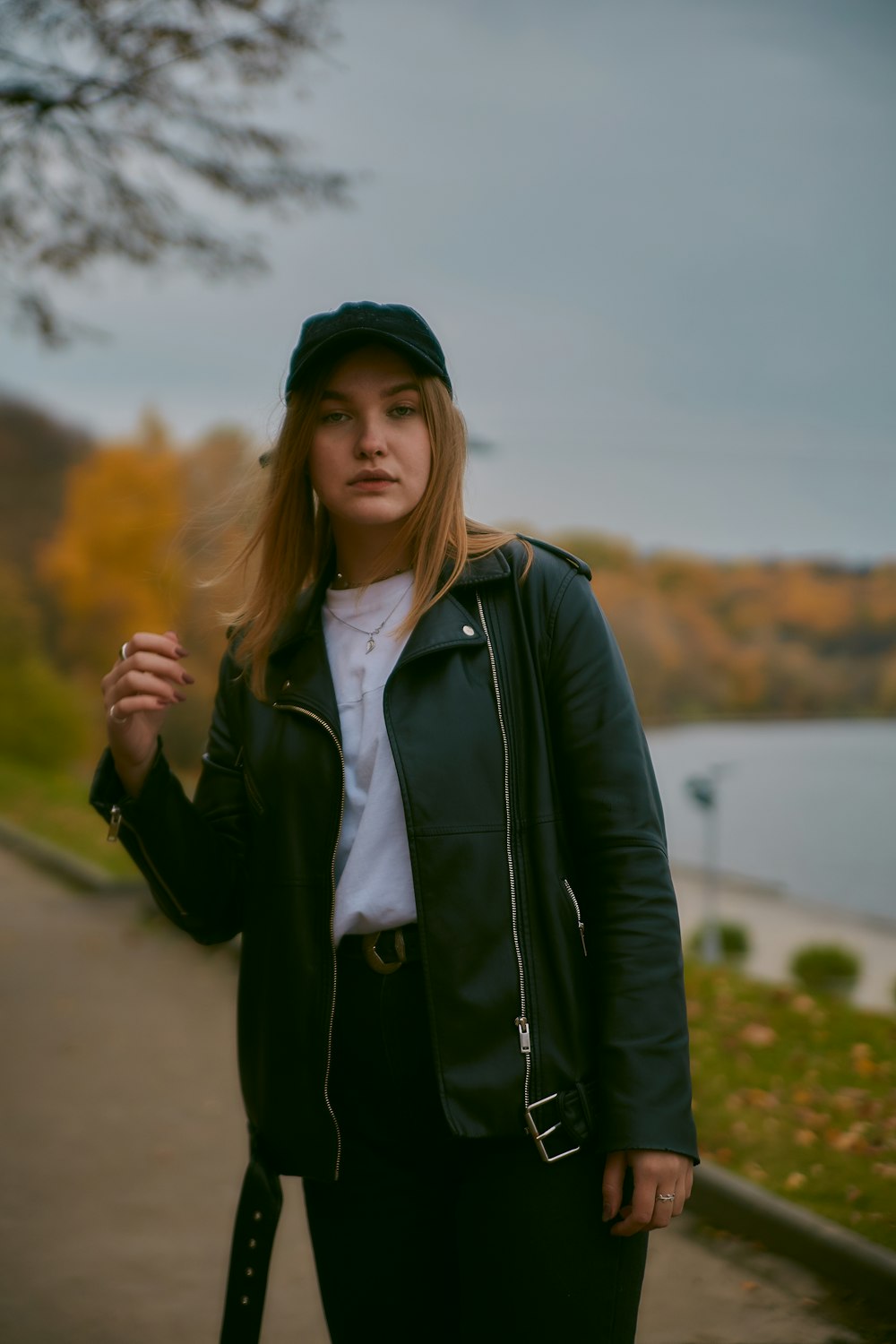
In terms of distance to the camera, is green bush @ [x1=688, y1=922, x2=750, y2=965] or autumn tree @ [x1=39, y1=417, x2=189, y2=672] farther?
autumn tree @ [x1=39, y1=417, x2=189, y2=672]

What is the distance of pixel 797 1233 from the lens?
147 inches

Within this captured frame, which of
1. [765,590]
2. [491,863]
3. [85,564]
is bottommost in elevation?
[491,863]

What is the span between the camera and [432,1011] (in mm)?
1682

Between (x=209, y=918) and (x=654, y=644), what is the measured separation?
9.76 m

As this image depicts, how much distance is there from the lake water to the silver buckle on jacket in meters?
8.43

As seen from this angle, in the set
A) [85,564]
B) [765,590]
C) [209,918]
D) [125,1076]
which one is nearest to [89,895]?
[125,1076]

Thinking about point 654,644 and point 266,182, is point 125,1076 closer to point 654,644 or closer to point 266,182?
point 266,182

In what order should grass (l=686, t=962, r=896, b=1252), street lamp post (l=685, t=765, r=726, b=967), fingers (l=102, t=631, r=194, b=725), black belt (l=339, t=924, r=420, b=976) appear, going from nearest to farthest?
1. black belt (l=339, t=924, r=420, b=976)
2. fingers (l=102, t=631, r=194, b=725)
3. grass (l=686, t=962, r=896, b=1252)
4. street lamp post (l=685, t=765, r=726, b=967)

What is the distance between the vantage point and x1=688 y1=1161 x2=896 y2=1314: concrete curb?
346 cm

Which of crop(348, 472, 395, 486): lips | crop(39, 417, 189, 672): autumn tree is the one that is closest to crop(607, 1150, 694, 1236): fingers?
crop(348, 472, 395, 486): lips

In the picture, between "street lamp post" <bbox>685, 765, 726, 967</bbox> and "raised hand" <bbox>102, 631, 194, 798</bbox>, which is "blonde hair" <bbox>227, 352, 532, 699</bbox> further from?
"street lamp post" <bbox>685, 765, 726, 967</bbox>

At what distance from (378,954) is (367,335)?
90cm

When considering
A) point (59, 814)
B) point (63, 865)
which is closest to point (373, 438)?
point (63, 865)

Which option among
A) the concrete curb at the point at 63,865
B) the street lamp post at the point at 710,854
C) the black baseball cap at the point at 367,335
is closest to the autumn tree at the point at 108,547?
the concrete curb at the point at 63,865
